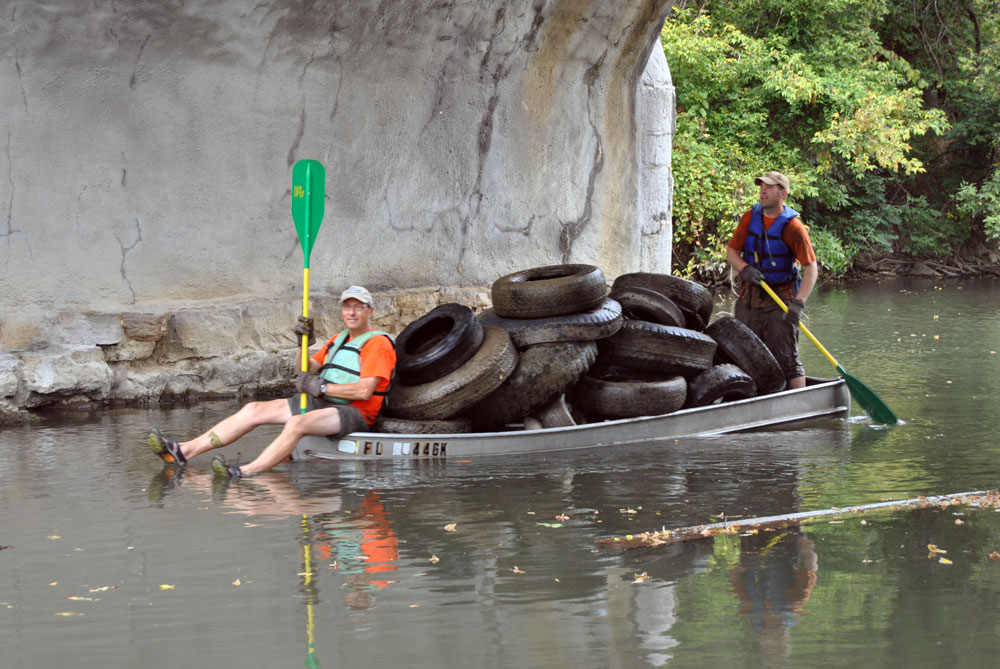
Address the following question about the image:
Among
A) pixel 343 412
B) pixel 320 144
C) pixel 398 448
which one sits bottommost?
pixel 398 448

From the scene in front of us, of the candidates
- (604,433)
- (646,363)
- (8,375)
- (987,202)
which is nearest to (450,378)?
(604,433)

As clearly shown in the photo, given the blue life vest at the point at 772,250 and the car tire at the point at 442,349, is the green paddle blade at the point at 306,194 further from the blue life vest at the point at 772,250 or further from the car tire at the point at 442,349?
the blue life vest at the point at 772,250

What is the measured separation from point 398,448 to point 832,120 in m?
17.2

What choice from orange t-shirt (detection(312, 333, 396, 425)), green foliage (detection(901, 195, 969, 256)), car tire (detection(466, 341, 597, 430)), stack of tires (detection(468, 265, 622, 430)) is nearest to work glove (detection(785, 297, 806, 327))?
stack of tires (detection(468, 265, 622, 430))

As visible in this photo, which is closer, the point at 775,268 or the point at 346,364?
the point at 346,364

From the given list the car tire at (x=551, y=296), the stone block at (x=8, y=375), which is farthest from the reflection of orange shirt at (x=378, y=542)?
the stone block at (x=8, y=375)

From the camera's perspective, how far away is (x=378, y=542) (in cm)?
588

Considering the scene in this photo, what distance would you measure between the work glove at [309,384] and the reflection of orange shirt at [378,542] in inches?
42.6

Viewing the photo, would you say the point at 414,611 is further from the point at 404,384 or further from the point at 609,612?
the point at 404,384

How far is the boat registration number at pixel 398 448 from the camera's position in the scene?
7.68 m

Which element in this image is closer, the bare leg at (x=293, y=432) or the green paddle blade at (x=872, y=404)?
the bare leg at (x=293, y=432)

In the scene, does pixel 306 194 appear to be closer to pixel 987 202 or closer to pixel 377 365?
pixel 377 365

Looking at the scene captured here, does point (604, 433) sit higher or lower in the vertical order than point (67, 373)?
lower

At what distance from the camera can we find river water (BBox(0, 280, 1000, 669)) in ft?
14.6
